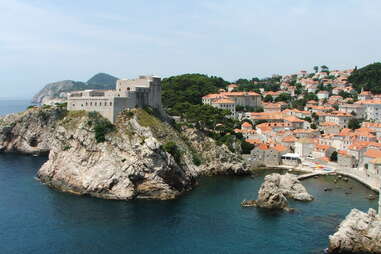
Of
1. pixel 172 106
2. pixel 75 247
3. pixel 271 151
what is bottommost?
pixel 75 247

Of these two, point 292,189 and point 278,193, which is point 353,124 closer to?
point 292,189

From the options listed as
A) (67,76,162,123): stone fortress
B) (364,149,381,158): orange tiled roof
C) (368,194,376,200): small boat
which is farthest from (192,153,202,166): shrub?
(364,149,381,158): orange tiled roof

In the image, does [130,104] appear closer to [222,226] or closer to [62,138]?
[62,138]

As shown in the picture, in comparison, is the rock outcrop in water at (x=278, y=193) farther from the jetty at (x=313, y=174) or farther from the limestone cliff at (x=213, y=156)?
the limestone cliff at (x=213, y=156)

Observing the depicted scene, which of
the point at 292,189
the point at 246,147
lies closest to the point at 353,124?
the point at 246,147

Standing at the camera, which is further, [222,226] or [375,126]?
[375,126]

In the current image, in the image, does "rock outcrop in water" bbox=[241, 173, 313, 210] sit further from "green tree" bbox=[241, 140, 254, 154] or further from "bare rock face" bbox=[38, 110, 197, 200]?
"green tree" bbox=[241, 140, 254, 154]

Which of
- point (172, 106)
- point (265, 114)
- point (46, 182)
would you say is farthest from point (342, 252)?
point (265, 114)
